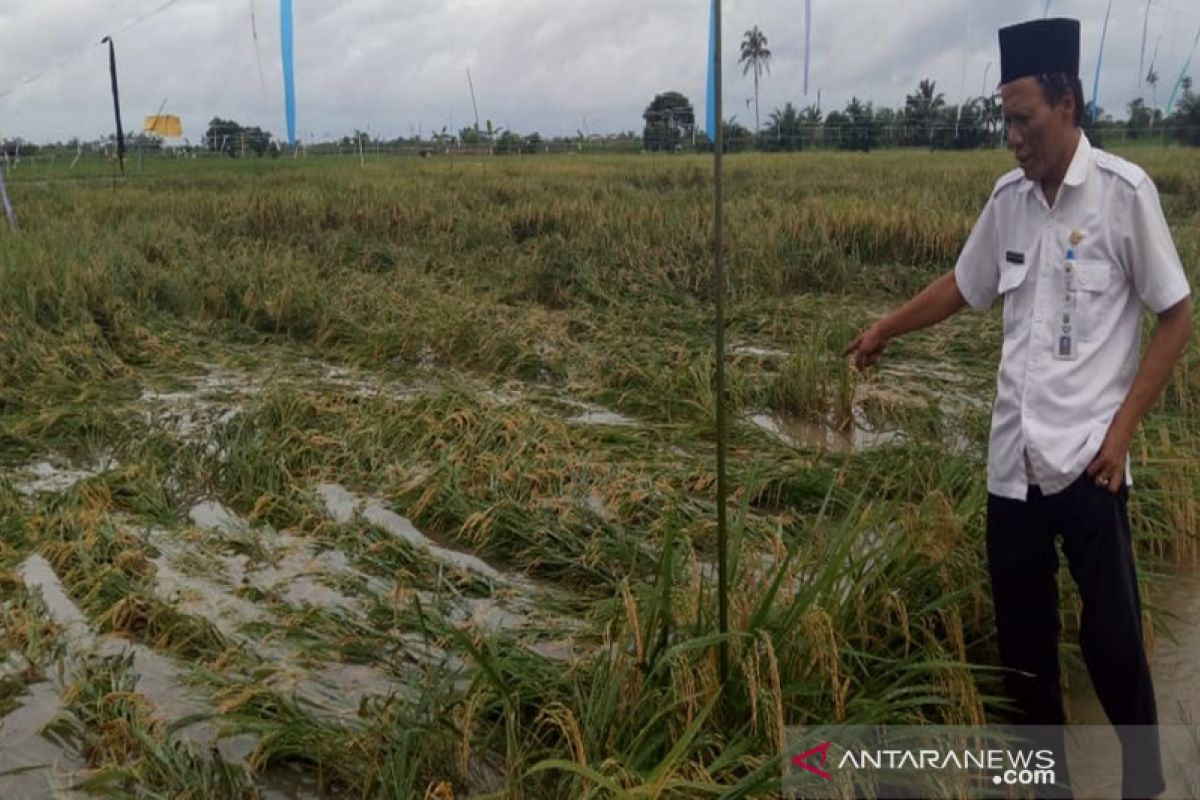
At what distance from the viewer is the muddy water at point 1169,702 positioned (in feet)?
6.73

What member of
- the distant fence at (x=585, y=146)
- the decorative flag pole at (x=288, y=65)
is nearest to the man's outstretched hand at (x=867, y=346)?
the decorative flag pole at (x=288, y=65)

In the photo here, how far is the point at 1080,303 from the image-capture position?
174cm

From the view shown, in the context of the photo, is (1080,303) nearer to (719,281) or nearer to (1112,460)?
(1112,460)

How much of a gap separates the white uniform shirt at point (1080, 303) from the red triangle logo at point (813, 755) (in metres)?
0.58

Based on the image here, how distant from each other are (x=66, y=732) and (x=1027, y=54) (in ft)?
8.06

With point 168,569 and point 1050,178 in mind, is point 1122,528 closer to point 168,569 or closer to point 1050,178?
point 1050,178

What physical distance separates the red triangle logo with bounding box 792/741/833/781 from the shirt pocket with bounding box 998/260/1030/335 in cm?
85

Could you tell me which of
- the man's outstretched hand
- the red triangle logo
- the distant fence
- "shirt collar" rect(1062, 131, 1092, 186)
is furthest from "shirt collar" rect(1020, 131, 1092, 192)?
the distant fence

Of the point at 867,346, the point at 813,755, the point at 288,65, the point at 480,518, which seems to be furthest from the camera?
the point at 288,65

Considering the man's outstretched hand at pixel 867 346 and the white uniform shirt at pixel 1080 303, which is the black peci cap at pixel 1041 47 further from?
the man's outstretched hand at pixel 867 346

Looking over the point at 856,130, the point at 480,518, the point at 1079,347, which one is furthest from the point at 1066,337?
the point at 856,130

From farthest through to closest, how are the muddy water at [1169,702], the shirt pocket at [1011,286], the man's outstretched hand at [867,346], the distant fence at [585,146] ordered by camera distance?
the distant fence at [585,146], the man's outstretched hand at [867,346], the muddy water at [1169,702], the shirt pocket at [1011,286]

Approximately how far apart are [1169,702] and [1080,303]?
1172mm

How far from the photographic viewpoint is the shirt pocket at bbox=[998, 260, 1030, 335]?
1.83 meters
